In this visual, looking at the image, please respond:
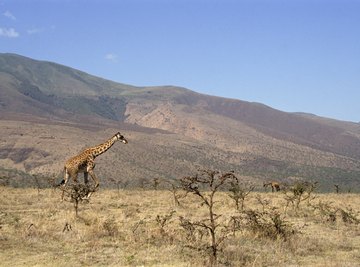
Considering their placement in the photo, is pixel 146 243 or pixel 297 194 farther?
pixel 297 194

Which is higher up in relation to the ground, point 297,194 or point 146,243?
point 297,194

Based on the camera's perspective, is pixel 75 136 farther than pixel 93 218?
Yes

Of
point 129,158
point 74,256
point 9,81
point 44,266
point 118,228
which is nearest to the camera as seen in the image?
point 44,266

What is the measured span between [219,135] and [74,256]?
127m

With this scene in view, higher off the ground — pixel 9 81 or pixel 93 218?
pixel 9 81

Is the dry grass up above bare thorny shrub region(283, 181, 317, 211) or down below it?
below

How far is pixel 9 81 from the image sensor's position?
644 ft

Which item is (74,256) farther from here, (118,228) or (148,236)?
(118,228)

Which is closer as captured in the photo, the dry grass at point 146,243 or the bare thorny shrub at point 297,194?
the dry grass at point 146,243

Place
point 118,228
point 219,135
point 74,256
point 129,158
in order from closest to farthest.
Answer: point 74,256 → point 118,228 → point 129,158 → point 219,135

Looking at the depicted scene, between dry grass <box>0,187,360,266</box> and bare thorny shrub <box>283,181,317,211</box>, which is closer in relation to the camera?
dry grass <box>0,187,360,266</box>

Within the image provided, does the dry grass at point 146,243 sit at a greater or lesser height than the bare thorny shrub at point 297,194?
lesser

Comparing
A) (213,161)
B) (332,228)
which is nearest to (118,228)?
(332,228)

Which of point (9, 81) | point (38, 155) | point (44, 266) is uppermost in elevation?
point (9, 81)
